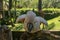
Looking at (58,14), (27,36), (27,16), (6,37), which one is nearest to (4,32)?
(6,37)

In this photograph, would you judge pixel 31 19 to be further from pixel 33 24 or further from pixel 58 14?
pixel 58 14

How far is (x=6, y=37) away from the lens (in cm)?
175

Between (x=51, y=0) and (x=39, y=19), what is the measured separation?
1836cm

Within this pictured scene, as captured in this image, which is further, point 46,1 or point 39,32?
point 46,1

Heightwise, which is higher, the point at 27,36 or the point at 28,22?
the point at 28,22

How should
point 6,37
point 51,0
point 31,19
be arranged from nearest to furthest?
point 31,19
point 6,37
point 51,0

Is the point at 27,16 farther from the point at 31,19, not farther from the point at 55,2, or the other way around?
the point at 55,2

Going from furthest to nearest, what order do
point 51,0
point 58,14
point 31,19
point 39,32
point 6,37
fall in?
point 51,0 < point 58,14 < point 6,37 < point 39,32 < point 31,19

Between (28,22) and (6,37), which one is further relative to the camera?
(6,37)

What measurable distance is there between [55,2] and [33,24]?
1905 centimetres

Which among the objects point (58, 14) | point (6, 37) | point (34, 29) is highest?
point (34, 29)

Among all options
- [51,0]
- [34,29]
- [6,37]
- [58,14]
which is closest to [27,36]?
[34,29]

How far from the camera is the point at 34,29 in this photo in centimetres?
140

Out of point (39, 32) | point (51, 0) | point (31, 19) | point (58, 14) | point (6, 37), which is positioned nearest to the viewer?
point (31, 19)
